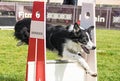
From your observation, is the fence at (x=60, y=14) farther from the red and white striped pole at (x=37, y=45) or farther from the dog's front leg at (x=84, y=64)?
the red and white striped pole at (x=37, y=45)

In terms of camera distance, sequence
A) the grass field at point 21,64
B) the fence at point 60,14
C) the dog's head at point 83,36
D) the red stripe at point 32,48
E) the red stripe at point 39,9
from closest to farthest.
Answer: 1. the red stripe at point 39,9
2. the red stripe at point 32,48
3. the dog's head at point 83,36
4. the grass field at point 21,64
5. the fence at point 60,14

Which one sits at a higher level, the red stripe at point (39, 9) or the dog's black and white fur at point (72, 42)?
→ the red stripe at point (39, 9)

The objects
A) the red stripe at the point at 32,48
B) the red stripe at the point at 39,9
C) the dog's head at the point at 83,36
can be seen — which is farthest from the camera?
the dog's head at the point at 83,36

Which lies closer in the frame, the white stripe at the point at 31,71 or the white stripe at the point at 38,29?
the white stripe at the point at 38,29

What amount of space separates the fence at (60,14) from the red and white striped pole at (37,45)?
13.0 meters

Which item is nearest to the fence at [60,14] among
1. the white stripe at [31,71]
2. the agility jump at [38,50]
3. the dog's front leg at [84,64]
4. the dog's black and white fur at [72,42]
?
the dog's black and white fur at [72,42]

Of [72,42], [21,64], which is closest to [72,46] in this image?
[72,42]

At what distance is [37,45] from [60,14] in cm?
1367

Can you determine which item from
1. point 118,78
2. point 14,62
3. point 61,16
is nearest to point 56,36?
point 118,78

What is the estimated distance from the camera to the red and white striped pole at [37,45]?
3.84 m

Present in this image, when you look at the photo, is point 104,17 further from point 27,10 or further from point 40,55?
point 40,55

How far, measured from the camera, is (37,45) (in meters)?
Result: 3.96

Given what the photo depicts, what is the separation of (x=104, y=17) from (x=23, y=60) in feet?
34.7

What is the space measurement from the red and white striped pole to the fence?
13034 millimetres
